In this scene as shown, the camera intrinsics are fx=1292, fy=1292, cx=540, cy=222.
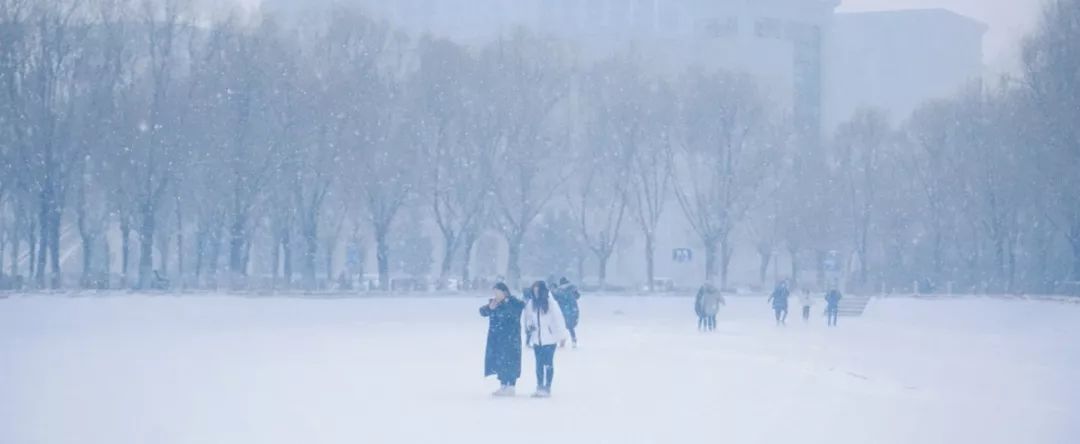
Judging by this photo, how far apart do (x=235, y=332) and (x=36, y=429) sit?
19409 mm

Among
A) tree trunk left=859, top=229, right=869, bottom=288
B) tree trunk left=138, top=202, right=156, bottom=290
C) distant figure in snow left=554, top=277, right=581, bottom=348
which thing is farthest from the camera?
tree trunk left=859, top=229, right=869, bottom=288

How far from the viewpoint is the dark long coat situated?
16.4m

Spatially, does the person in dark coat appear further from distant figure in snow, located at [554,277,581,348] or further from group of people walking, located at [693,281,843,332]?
group of people walking, located at [693,281,843,332]

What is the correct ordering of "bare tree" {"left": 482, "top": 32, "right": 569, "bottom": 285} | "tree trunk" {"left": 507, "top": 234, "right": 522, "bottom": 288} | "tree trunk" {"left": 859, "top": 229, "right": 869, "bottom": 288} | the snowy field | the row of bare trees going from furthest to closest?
"tree trunk" {"left": 859, "top": 229, "right": 869, "bottom": 288}
"tree trunk" {"left": 507, "top": 234, "right": 522, "bottom": 288}
"bare tree" {"left": 482, "top": 32, "right": 569, "bottom": 285}
the row of bare trees
the snowy field

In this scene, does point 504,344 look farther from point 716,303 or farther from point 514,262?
point 514,262

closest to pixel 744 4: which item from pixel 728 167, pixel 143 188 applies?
pixel 728 167

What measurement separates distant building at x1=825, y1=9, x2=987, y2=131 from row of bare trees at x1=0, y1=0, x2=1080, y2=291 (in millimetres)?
38753

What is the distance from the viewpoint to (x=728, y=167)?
194 ft

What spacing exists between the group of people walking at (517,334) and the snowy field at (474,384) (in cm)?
40

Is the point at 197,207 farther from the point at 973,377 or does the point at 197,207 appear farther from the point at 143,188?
the point at 973,377

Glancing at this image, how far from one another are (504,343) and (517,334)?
0.21m

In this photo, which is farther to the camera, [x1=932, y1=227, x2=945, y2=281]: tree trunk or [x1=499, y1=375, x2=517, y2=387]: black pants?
[x1=932, y1=227, x2=945, y2=281]: tree trunk

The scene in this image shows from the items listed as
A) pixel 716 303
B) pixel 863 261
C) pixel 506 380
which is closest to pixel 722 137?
pixel 863 261

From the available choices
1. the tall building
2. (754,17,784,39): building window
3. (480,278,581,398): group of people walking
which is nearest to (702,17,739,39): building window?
the tall building
